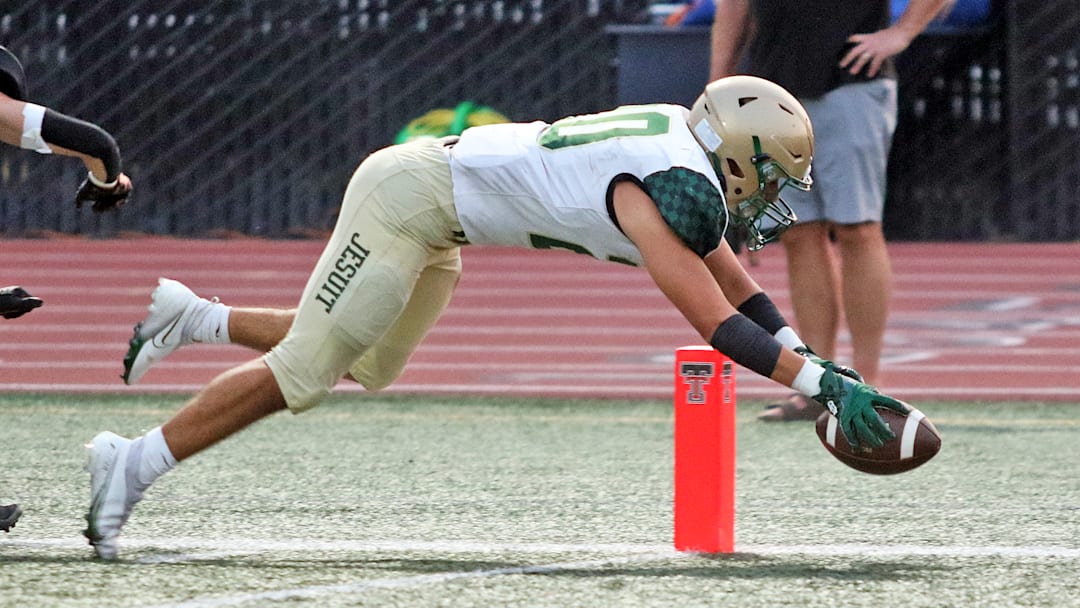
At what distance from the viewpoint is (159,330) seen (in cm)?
400

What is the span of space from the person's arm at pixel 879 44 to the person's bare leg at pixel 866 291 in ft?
1.67

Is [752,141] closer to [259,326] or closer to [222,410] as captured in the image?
[222,410]

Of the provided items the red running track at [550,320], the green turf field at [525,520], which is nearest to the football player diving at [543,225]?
the green turf field at [525,520]

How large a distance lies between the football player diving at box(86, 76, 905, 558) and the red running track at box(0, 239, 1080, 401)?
3255 mm

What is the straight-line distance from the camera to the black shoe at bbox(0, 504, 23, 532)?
346 centimetres

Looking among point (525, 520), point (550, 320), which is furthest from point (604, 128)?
point (550, 320)

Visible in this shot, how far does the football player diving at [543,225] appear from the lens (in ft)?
10.7

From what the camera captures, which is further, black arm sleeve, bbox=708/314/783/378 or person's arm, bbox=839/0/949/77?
person's arm, bbox=839/0/949/77

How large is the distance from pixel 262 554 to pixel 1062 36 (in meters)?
5.64

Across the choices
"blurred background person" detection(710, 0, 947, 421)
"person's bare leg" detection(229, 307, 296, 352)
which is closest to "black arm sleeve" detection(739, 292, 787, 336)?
"person's bare leg" detection(229, 307, 296, 352)

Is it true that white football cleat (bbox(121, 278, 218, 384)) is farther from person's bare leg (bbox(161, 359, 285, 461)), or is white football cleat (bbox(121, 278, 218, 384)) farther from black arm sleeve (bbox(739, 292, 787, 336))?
black arm sleeve (bbox(739, 292, 787, 336))

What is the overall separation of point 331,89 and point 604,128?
4.88 metres

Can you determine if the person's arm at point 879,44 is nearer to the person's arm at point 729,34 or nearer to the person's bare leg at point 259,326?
the person's arm at point 729,34

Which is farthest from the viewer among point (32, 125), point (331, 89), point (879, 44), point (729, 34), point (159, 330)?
point (331, 89)
